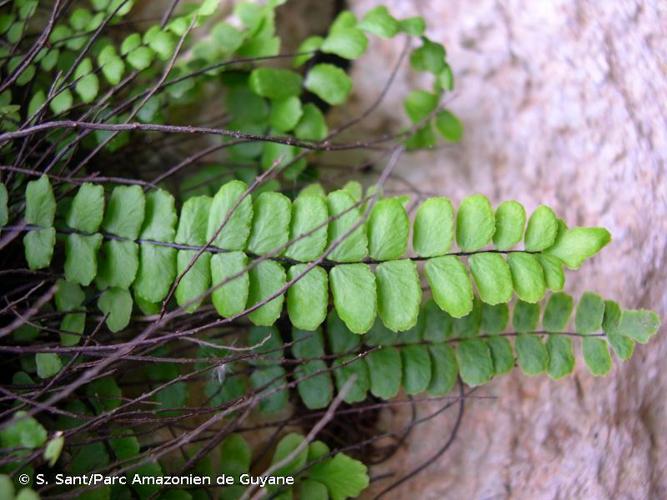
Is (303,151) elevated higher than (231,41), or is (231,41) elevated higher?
(231,41)

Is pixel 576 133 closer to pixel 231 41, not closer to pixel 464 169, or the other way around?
pixel 464 169

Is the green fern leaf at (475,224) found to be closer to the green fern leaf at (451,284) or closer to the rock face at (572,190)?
the green fern leaf at (451,284)

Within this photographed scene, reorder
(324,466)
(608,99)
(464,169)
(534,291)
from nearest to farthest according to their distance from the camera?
(534,291) < (324,466) < (608,99) < (464,169)

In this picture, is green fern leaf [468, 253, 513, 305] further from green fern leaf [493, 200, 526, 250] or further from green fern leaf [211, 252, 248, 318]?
green fern leaf [211, 252, 248, 318]

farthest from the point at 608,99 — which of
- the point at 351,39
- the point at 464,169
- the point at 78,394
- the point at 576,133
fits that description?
the point at 78,394

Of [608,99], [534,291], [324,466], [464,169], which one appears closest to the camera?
[534,291]
